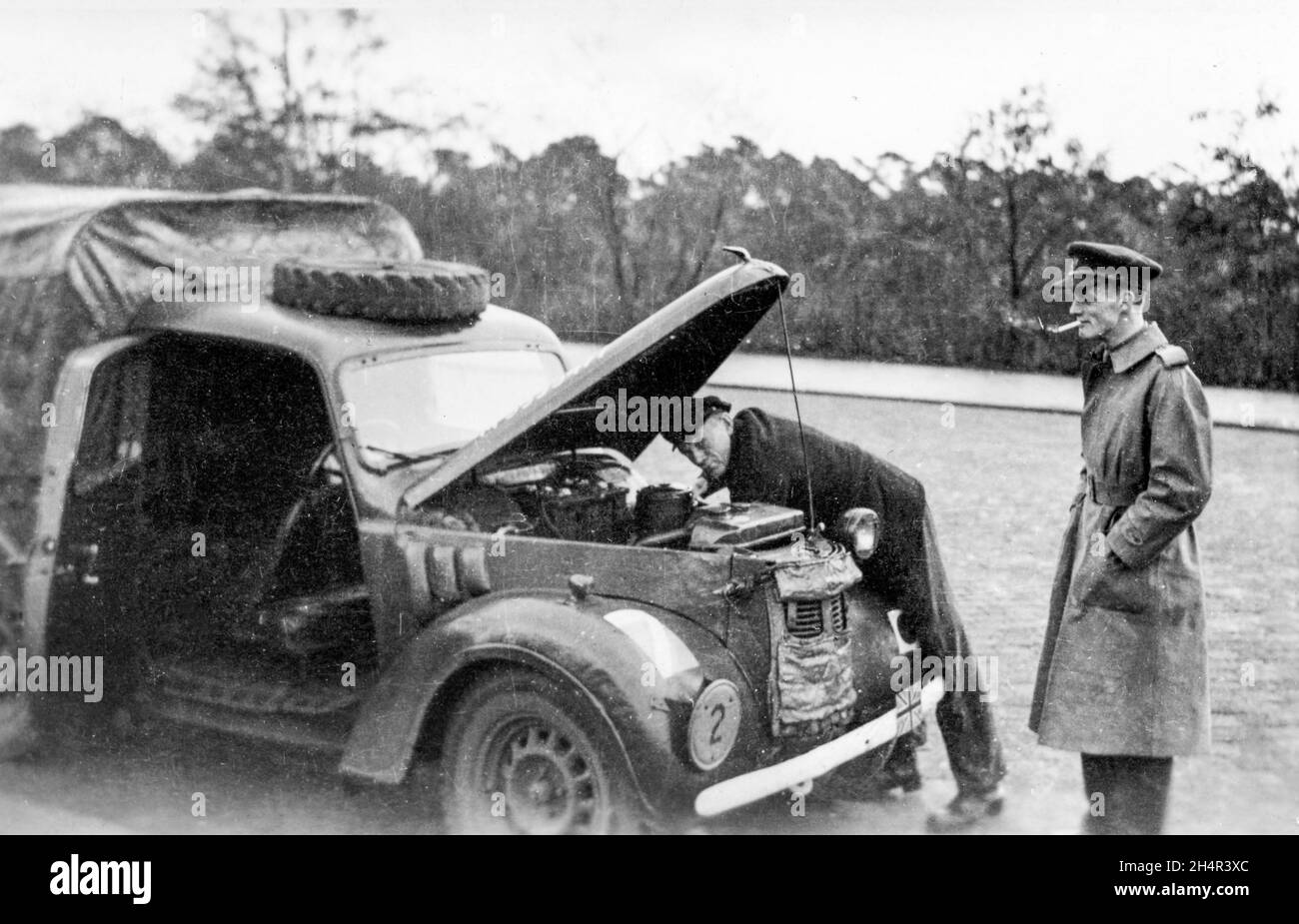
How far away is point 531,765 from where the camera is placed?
353 centimetres

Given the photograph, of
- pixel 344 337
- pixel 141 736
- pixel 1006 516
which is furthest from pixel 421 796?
pixel 1006 516

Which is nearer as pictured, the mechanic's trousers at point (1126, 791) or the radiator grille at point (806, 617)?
the radiator grille at point (806, 617)

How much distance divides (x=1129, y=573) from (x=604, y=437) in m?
1.96

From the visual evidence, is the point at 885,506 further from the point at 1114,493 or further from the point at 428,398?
the point at 428,398

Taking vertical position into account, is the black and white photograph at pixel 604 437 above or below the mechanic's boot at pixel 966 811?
above

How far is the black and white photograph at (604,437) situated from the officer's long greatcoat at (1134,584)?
0.05ft

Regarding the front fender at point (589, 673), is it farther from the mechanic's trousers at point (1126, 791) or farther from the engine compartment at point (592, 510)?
the mechanic's trousers at point (1126, 791)

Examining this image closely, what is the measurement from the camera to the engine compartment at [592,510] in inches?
149

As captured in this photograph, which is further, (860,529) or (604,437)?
(604,437)

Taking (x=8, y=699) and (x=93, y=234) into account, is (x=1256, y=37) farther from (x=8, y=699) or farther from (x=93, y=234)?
(x=8, y=699)

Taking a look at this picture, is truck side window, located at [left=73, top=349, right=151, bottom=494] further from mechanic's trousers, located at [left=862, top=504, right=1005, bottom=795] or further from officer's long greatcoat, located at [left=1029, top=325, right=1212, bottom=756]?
officer's long greatcoat, located at [left=1029, top=325, right=1212, bottom=756]

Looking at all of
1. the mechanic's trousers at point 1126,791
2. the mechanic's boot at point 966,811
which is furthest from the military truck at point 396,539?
the mechanic's trousers at point 1126,791

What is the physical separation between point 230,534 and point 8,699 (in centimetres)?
105

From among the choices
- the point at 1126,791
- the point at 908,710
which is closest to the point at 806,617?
the point at 908,710
